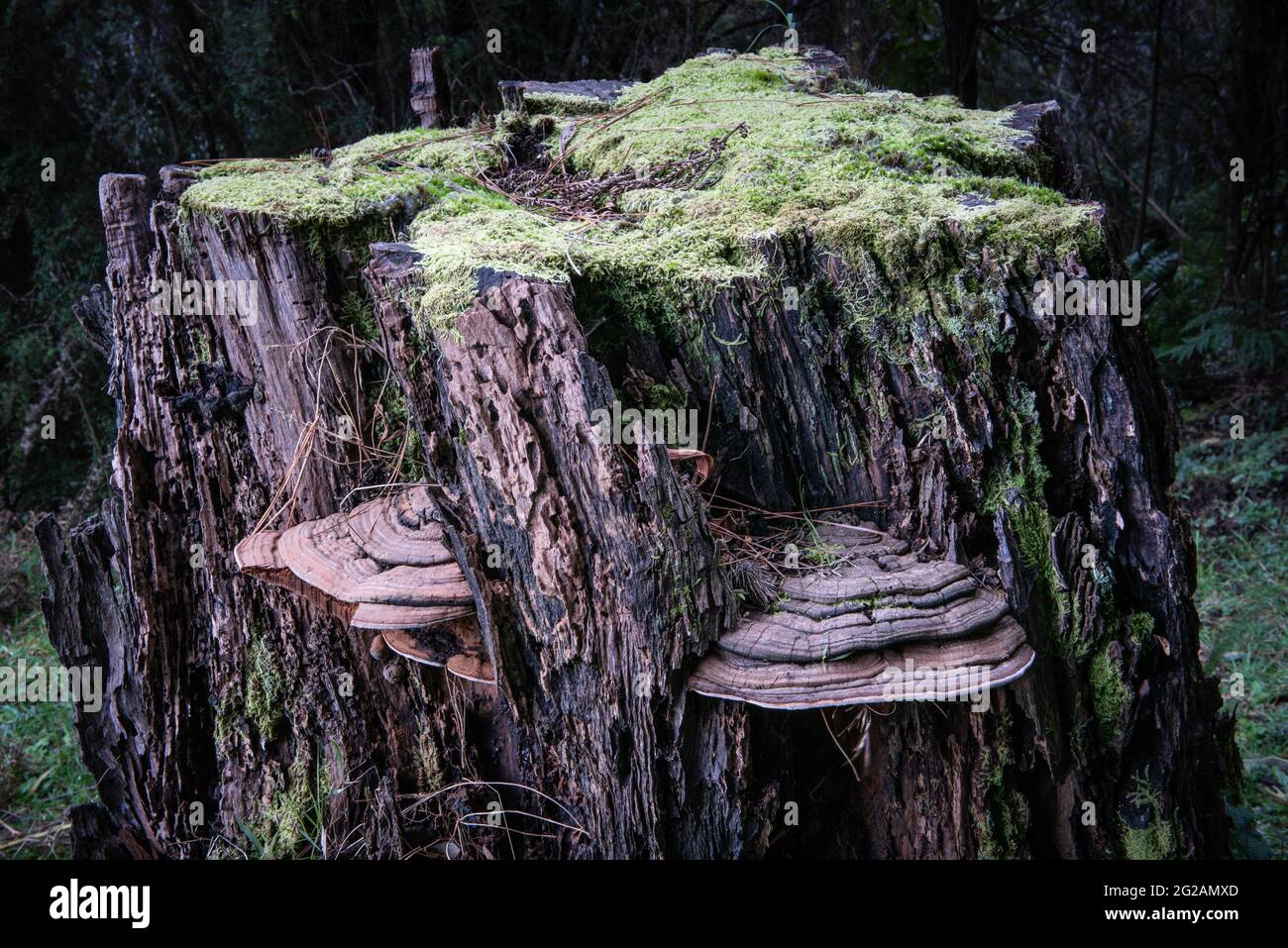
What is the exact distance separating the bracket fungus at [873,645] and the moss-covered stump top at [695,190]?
104 cm

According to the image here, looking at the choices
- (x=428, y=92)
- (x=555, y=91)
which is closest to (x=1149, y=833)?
(x=555, y=91)

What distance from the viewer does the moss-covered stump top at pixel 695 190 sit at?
273 centimetres

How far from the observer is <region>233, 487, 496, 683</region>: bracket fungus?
2.52 m

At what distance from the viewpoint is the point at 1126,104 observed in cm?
1256

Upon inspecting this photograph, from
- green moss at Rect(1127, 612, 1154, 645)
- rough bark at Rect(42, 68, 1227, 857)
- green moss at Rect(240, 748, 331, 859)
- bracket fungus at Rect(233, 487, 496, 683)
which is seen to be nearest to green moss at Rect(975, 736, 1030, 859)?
rough bark at Rect(42, 68, 1227, 857)

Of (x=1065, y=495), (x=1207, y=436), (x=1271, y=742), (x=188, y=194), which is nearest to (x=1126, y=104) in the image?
(x=1207, y=436)

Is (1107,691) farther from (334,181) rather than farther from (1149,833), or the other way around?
(334,181)

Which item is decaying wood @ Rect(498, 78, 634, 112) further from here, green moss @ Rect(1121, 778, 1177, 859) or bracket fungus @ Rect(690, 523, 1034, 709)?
green moss @ Rect(1121, 778, 1177, 859)

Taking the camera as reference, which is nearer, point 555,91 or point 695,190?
point 695,190

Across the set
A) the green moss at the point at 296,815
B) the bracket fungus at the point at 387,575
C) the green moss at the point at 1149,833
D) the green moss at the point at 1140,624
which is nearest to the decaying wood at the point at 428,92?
the bracket fungus at the point at 387,575

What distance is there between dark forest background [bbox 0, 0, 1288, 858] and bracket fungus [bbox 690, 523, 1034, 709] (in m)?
5.22

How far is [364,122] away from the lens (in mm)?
8172

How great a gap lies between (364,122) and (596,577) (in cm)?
718
